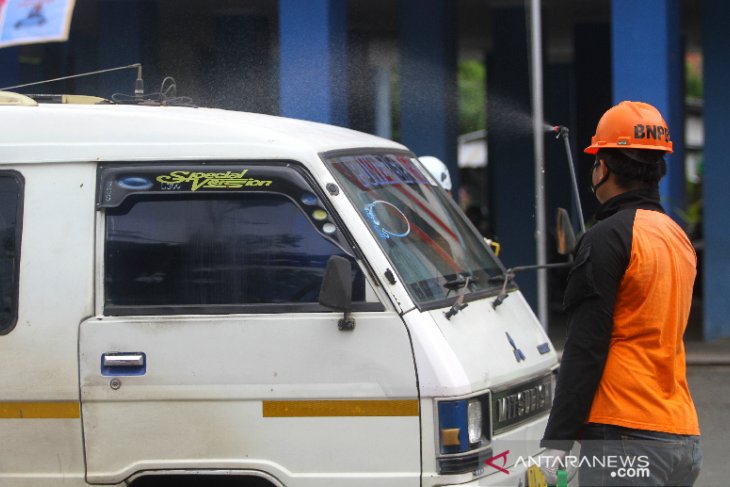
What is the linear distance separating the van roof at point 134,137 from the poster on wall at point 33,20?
4.78m

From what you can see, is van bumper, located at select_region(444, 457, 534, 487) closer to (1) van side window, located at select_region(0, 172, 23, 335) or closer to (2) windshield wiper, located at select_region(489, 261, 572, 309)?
(2) windshield wiper, located at select_region(489, 261, 572, 309)

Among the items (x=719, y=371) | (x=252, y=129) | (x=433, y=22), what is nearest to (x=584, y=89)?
(x=433, y=22)

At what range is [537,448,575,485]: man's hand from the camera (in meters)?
3.55

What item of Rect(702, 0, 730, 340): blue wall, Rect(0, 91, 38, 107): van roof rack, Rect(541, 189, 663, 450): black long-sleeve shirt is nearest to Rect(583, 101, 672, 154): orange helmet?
Rect(541, 189, 663, 450): black long-sleeve shirt

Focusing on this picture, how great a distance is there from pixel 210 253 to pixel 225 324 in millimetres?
332

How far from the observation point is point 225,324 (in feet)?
15.3

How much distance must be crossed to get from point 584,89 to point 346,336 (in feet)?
55.7

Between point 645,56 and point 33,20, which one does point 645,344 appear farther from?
point 645,56

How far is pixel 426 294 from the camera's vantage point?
476 cm

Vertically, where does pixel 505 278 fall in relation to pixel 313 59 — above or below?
below

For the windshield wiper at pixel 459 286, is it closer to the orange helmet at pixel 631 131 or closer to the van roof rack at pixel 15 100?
the orange helmet at pixel 631 131

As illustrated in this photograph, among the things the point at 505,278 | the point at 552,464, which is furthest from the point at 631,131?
the point at 505,278

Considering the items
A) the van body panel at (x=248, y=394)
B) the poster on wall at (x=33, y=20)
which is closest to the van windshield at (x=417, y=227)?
the van body panel at (x=248, y=394)

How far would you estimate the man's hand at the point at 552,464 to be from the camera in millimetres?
3549
